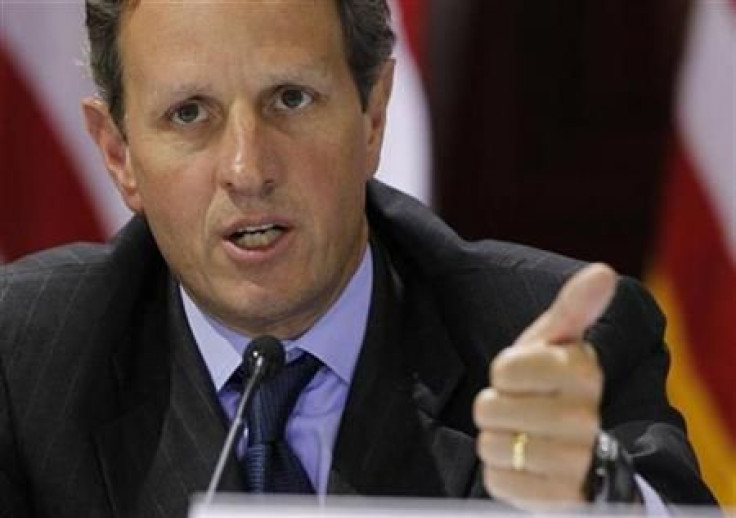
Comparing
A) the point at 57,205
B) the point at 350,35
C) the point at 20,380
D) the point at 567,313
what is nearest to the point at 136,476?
the point at 20,380

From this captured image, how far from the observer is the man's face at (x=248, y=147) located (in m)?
1.97

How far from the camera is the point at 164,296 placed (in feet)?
7.27

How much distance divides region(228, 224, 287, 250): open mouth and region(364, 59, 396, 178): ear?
19 centimetres

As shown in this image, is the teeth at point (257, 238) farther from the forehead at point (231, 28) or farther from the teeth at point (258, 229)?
the forehead at point (231, 28)

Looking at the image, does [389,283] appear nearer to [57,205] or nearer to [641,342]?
[641,342]

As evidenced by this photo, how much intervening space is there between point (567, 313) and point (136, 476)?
2.10 ft

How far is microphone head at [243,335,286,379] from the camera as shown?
1820 millimetres

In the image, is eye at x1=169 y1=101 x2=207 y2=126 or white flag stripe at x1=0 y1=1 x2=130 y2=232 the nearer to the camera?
eye at x1=169 y1=101 x2=207 y2=126

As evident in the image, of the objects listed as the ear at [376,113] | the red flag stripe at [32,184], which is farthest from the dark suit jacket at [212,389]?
the red flag stripe at [32,184]

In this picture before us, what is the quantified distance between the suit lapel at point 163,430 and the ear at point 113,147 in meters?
0.13

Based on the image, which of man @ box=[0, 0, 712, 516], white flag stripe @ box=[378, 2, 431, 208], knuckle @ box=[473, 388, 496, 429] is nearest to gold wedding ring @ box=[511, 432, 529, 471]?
knuckle @ box=[473, 388, 496, 429]

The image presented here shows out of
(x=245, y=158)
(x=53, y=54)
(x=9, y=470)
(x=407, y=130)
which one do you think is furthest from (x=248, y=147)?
(x=53, y=54)

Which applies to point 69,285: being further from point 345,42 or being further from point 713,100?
point 713,100

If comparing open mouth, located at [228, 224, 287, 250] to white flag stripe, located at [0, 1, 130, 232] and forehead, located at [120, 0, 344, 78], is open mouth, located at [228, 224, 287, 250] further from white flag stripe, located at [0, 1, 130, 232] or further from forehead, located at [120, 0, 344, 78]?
white flag stripe, located at [0, 1, 130, 232]
